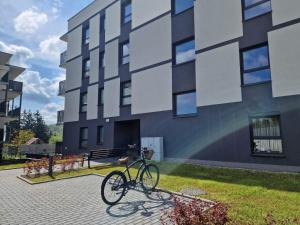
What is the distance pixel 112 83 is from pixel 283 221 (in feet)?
57.6

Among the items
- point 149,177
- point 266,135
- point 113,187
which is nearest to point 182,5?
point 266,135

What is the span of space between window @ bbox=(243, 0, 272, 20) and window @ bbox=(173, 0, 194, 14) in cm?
389

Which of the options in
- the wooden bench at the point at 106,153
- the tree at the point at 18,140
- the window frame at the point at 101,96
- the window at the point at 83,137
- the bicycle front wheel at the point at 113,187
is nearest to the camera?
the bicycle front wheel at the point at 113,187

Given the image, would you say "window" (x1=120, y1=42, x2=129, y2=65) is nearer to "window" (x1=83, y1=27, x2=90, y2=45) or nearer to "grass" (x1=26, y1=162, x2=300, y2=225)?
"window" (x1=83, y1=27, x2=90, y2=45)

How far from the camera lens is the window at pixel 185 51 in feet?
48.6

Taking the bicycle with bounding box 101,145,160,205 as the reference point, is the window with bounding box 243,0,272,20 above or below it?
above

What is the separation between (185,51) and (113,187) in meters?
11.1

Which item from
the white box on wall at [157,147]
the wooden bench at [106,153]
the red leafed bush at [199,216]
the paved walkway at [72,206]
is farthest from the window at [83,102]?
the red leafed bush at [199,216]

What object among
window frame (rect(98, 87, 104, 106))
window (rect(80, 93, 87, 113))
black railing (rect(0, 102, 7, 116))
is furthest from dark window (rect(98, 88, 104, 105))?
black railing (rect(0, 102, 7, 116))

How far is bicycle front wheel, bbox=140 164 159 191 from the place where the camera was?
7625 mm

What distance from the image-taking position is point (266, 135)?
1098cm

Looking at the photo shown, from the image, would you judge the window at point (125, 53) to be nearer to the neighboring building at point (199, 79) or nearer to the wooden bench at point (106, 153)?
the neighboring building at point (199, 79)

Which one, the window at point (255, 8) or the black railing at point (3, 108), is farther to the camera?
the black railing at point (3, 108)

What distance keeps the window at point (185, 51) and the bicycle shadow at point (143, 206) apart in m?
10.0
